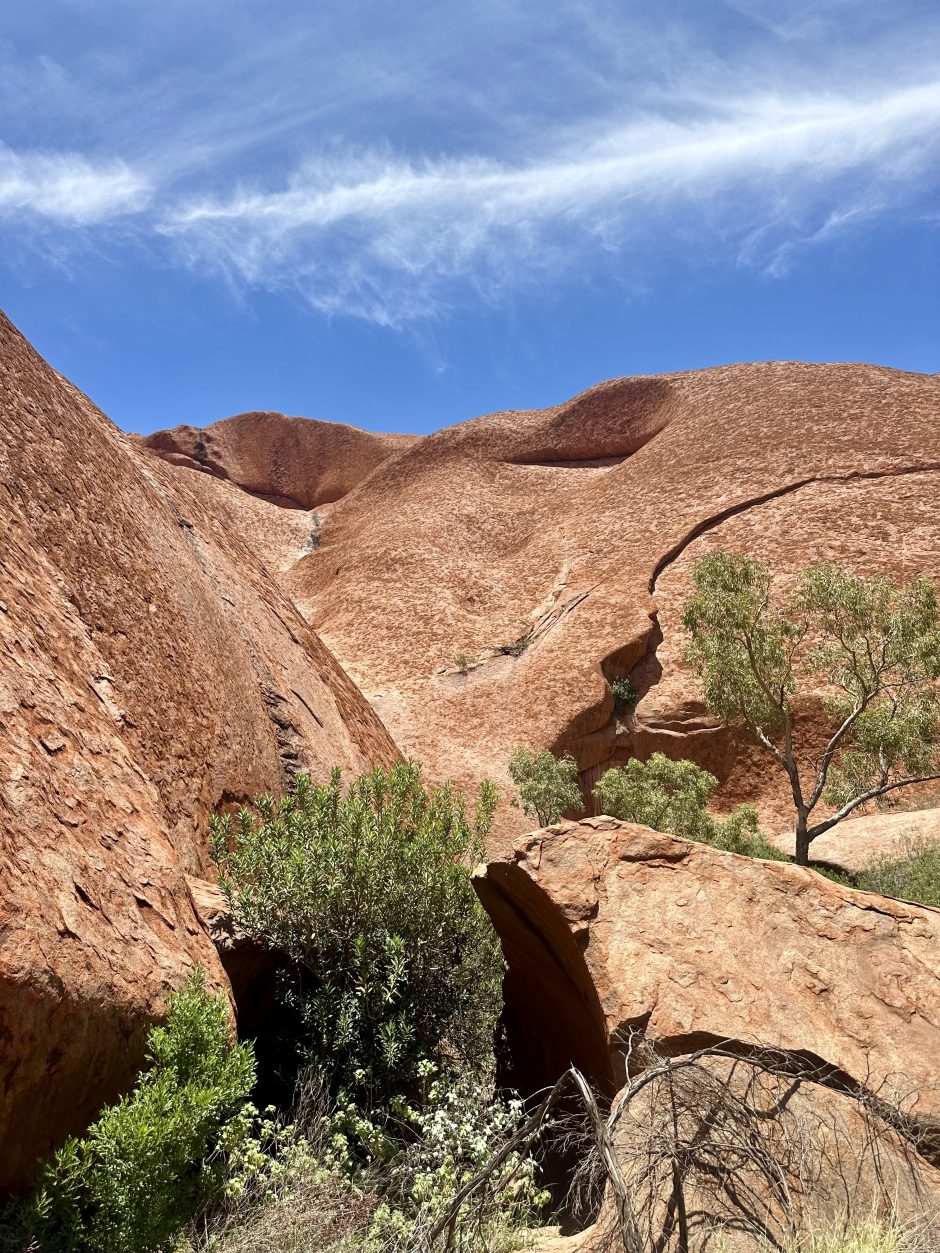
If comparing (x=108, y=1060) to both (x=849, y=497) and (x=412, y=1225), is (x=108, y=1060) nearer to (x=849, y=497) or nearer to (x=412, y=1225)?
(x=412, y=1225)

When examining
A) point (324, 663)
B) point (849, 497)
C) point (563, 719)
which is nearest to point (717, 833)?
point (563, 719)

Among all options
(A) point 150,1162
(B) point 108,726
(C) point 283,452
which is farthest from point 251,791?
(C) point 283,452

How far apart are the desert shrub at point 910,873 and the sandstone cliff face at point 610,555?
5.37 metres

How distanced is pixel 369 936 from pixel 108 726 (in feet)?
7.74

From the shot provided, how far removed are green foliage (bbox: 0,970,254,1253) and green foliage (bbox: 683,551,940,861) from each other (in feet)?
33.3

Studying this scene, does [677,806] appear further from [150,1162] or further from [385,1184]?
[150,1162]

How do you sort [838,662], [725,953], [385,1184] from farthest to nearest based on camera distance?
[838,662] → [385,1184] → [725,953]

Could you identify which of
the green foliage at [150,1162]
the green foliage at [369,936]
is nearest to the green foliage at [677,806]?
the green foliage at [369,936]

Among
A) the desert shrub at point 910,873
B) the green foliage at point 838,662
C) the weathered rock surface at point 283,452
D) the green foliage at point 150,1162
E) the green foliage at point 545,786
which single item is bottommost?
the desert shrub at point 910,873

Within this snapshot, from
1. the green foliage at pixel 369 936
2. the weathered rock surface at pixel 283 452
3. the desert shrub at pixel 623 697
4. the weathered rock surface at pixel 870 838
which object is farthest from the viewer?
the weathered rock surface at pixel 283 452

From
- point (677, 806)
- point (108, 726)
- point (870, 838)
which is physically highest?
point (108, 726)

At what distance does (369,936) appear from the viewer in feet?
18.8

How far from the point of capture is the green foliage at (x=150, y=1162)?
11.0ft

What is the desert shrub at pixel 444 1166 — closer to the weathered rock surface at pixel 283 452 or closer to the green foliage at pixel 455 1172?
the green foliage at pixel 455 1172
